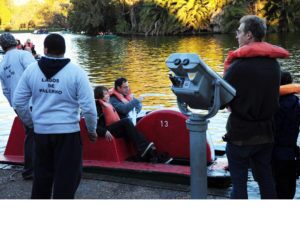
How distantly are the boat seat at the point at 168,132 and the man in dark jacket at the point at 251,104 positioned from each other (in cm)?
217

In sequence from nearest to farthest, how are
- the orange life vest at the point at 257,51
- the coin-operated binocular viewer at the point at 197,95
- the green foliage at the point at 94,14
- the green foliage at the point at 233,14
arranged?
the coin-operated binocular viewer at the point at 197,95
the orange life vest at the point at 257,51
the green foliage at the point at 233,14
the green foliage at the point at 94,14

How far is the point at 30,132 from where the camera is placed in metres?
5.25

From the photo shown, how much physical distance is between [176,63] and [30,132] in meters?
Result: 2.62

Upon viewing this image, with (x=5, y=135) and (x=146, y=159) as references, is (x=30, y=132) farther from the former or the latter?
(x=5, y=135)

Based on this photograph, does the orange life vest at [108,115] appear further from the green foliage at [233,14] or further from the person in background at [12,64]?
the green foliage at [233,14]

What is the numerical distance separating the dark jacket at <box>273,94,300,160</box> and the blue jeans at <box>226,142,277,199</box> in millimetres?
442

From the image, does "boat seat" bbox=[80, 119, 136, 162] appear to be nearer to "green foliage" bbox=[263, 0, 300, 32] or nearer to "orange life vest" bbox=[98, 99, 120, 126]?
"orange life vest" bbox=[98, 99, 120, 126]

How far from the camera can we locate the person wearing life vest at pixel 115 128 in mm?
5934

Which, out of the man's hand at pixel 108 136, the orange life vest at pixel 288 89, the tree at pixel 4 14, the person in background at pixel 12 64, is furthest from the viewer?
the tree at pixel 4 14

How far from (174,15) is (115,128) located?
2331 inches

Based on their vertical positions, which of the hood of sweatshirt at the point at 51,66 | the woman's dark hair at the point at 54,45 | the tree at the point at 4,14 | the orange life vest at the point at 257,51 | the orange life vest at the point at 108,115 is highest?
the woman's dark hair at the point at 54,45

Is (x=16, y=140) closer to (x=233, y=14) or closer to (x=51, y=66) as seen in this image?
(x=51, y=66)

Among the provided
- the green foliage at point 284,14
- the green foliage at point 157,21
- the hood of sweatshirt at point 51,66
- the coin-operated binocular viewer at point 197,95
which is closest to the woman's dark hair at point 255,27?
the coin-operated binocular viewer at point 197,95

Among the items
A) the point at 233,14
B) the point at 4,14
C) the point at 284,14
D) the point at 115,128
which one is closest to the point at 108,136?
the point at 115,128
